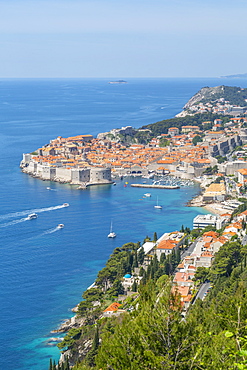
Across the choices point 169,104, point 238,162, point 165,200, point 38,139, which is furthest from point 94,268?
point 169,104

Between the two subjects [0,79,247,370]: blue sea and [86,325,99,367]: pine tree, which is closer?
[86,325,99,367]: pine tree

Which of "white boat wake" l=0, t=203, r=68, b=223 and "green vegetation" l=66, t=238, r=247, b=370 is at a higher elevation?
"green vegetation" l=66, t=238, r=247, b=370

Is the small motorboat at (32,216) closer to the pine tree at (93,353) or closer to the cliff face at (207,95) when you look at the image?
the pine tree at (93,353)

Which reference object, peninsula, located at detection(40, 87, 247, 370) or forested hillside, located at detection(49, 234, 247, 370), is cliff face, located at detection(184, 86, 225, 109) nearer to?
peninsula, located at detection(40, 87, 247, 370)

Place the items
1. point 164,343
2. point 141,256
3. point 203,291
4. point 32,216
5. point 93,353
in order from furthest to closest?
point 32,216
point 141,256
point 203,291
point 93,353
point 164,343

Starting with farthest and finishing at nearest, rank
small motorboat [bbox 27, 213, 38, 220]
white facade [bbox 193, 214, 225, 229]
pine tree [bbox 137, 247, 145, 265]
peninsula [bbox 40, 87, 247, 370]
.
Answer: small motorboat [bbox 27, 213, 38, 220] → white facade [bbox 193, 214, 225, 229] → pine tree [bbox 137, 247, 145, 265] → peninsula [bbox 40, 87, 247, 370]

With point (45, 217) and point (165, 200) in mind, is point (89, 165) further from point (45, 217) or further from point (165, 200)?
point (45, 217)

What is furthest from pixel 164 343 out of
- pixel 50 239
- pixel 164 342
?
pixel 50 239

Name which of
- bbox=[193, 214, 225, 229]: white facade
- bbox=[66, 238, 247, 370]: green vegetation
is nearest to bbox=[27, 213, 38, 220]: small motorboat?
bbox=[193, 214, 225, 229]: white facade

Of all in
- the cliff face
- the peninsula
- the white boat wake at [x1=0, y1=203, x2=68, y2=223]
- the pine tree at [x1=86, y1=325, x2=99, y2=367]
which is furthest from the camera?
the cliff face

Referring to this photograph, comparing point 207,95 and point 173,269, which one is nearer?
point 173,269

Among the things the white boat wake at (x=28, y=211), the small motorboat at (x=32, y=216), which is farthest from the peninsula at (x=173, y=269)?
the white boat wake at (x=28, y=211)

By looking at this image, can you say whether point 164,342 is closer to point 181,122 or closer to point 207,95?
point 181,122
